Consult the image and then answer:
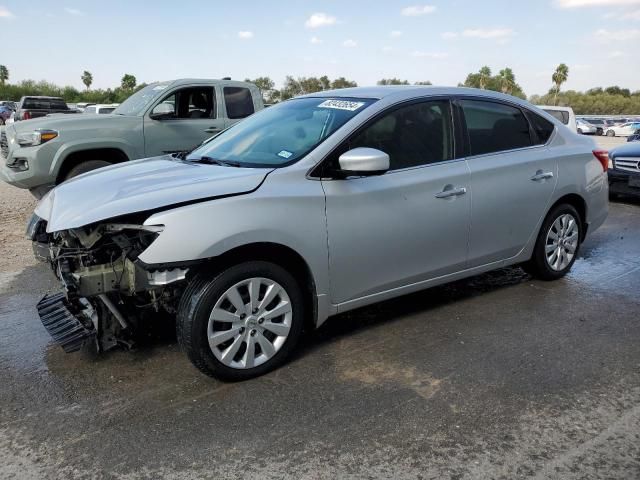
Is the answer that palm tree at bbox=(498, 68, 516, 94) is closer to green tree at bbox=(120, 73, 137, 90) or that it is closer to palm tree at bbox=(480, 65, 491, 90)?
palm tree at bbox=(480, 65, 491, 90)

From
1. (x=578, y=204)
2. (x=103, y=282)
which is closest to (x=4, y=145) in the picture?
(x=103, y=282)

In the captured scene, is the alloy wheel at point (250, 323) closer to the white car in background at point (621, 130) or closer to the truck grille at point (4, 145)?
the truck grille at point (4, 145)

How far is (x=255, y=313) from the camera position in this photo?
3.32 metres

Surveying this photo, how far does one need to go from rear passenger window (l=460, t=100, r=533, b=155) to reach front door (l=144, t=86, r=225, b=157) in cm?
Result: 474

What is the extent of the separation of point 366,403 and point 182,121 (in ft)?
20.0

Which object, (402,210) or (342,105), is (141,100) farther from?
(402,210)

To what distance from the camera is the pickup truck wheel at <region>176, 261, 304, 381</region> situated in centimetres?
313

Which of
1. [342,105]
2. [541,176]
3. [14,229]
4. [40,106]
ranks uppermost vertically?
[40,106]

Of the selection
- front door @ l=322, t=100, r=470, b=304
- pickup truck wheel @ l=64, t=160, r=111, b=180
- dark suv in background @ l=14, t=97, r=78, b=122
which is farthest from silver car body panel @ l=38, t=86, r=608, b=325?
dark suv in background @ l=14, t=97, r=78, b=122

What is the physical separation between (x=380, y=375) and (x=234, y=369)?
34.7 inches

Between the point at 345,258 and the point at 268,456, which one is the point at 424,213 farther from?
the point at 268,456

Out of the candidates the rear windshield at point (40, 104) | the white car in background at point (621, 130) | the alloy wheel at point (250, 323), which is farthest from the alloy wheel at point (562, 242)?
the white car in background at point (621, 130)

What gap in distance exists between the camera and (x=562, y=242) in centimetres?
507

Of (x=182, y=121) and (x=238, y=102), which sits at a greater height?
(x=238, y=102)
